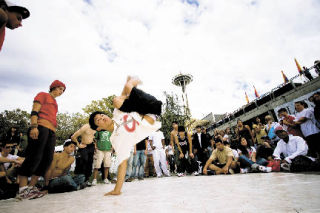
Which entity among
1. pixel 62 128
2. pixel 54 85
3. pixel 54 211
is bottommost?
pixel 54 211

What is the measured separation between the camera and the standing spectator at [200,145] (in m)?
6.22

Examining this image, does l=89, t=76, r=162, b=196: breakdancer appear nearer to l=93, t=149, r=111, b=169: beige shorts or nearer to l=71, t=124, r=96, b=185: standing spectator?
l=71, t=124, r=96, b=185: standing spectator

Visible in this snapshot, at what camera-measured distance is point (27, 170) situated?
105 inches

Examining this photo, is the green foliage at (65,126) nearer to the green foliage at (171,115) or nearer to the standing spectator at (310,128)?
the green foliage at (171,115)

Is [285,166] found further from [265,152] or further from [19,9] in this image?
[19,9]

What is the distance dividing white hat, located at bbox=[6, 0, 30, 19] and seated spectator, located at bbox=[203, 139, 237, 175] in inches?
206

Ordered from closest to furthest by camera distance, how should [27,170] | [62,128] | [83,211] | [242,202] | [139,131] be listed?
[242,202], [83,211], [139,131], [27,170], [62,128]

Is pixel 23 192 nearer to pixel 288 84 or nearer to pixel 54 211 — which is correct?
pixel 54 211

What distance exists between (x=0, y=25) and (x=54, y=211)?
5.53 feet

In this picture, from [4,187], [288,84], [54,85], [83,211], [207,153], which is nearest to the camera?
[83,211]

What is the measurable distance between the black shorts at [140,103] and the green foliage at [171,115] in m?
11.0

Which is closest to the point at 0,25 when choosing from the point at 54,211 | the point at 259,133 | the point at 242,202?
the point at 54,211

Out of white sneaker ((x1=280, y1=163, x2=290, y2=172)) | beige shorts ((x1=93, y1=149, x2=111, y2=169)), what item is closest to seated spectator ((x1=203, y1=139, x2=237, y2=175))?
white sneaker ((x1=280, y1=163, x2=290, y2=172))

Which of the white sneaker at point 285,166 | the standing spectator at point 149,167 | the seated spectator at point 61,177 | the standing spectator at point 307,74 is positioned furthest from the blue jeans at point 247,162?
the standing spectator at point 307,74
